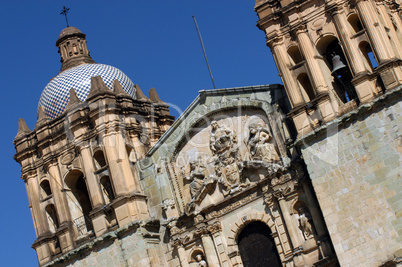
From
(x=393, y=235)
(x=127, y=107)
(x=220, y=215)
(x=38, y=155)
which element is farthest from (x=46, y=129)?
(x=393, y=235)

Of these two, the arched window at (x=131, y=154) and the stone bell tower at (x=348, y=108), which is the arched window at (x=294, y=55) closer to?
the stone bell tower at (x=348, y=108)

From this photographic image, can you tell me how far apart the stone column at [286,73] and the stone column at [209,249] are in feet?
16.8

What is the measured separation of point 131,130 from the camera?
81.7ft

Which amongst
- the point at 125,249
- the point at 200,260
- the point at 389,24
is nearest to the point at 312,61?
the point at 389,24

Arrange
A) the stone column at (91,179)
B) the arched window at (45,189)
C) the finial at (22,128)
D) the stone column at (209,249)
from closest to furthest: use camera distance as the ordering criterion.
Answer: the stone column at (209,249), the stone column at (91,179), the arched window at (45,189), the finial at (22,128)

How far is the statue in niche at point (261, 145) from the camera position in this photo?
846 inches

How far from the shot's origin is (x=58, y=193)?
81.8ft

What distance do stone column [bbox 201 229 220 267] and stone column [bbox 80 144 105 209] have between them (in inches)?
155

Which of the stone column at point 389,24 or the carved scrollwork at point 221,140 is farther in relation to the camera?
the carved scrollwork at point 221,140

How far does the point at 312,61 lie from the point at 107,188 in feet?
28.6

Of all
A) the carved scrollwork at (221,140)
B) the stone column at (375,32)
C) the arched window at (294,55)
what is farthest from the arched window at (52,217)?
the stone column at (375,32)

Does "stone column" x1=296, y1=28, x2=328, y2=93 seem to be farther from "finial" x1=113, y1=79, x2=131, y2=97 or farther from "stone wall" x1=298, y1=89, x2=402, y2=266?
"finial" x1=113, y1=79, x2=131, y2=97

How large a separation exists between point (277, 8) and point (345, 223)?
285 inches

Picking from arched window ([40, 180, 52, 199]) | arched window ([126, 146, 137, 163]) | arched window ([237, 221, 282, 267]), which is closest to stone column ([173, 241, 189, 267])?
arched window ([237, 221, 282, 267])
